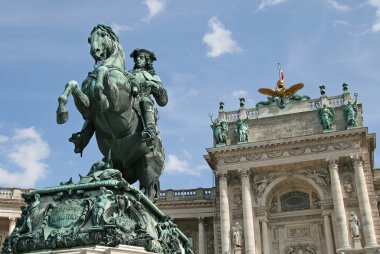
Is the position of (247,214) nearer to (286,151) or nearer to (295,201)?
(295,201)

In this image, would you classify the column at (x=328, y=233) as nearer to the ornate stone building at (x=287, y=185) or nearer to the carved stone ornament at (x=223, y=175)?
the ornate stone building at (x=287, y=185)

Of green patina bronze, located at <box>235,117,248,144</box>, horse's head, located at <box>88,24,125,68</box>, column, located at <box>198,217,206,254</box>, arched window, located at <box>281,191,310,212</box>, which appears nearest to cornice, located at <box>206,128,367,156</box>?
green patina bronze, located at <box>235,117,248,144</box>

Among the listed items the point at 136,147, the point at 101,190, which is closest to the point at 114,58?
the point at 136,147

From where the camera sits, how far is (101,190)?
17.2ft

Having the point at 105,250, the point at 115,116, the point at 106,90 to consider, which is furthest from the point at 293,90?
the point at 105,250

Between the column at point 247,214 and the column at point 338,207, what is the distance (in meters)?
5.85

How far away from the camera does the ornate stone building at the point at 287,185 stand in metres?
38.6

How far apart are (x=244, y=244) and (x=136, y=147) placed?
3362 centimetres

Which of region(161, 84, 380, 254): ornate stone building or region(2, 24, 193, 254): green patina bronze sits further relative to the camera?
region(161, 84, 380, 254): ornate stone building

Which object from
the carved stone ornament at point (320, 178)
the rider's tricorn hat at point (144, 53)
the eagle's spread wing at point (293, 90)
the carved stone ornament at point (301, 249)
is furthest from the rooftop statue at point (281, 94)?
the rider's tricorn hat at point (144, 53)

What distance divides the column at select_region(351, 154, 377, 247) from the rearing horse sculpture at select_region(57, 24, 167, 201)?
32.4 meters

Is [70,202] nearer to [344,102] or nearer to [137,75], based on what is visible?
[137,75]

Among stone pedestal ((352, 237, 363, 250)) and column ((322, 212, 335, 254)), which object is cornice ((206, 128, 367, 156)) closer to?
column ((322, 212, 335, 254))

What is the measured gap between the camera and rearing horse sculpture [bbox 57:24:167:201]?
6145 mm
